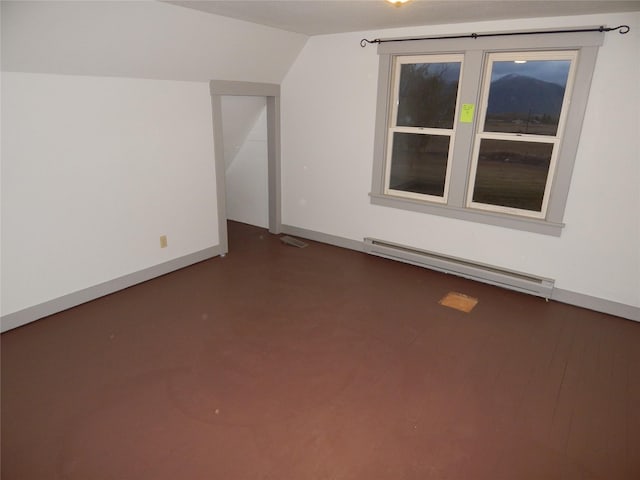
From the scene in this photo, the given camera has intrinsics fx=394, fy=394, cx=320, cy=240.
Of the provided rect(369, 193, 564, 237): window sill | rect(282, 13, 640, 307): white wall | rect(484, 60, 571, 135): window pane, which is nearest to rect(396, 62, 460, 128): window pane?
rect(282, 13, 640, 307): white wall

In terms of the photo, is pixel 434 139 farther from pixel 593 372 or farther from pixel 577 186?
pixel 593 372

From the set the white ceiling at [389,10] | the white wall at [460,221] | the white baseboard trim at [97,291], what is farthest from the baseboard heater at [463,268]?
the white ceiling at [389,10]

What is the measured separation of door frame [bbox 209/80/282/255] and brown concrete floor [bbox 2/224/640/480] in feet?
3.53

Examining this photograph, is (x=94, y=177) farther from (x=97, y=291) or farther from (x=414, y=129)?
(x=414, y=129)

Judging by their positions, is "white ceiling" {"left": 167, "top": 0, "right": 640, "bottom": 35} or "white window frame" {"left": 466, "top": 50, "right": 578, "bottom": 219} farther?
"white window frame" {"left": 466, "top": 50, "right": 578, "bottom": 219}

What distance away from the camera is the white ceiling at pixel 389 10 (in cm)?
276

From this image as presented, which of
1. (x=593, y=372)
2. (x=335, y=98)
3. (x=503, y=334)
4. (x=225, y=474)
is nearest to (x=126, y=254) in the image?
(x=225, y=474)

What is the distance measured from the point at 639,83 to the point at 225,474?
3743mm

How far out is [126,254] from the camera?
11.8 ft

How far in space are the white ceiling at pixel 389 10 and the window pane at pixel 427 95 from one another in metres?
0.53

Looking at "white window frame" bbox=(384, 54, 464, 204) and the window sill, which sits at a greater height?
"white window frame" bbox=(384, 54, 464, 204)

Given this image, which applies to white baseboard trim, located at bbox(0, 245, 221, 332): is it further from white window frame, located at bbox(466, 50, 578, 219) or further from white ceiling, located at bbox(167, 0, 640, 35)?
white window frame, located at bbox(466, 50, 578, 219)

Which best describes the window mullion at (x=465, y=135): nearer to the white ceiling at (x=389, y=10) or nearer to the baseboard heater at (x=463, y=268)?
the white ceiling at (x=389, y=10)

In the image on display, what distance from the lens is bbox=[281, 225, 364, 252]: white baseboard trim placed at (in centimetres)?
471
